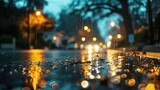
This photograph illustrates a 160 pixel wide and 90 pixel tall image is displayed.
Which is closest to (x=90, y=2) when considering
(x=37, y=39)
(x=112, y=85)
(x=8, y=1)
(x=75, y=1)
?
(x=75, y=1)

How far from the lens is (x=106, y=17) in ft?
222

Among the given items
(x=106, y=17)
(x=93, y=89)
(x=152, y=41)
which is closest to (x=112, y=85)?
(x=93, y=89)

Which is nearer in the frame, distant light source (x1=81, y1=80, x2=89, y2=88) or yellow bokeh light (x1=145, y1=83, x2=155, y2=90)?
yellow bokeh light (x1=145, y1=83, x2=155, y2=90)

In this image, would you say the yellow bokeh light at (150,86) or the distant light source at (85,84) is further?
the distant light source at (85,84)

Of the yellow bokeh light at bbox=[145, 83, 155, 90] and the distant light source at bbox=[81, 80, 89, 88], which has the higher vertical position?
the distant light source at bbox=[81, 80, 89, 88]

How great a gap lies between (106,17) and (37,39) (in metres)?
18.7

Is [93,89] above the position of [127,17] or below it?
below

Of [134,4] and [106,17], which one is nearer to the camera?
[134,4]

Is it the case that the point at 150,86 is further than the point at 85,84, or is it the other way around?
the point at 85,84

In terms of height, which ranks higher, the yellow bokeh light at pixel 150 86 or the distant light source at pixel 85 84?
the distant light source at pixel 85 84

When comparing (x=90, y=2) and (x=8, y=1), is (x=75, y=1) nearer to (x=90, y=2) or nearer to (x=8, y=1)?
(x=90, y=2)

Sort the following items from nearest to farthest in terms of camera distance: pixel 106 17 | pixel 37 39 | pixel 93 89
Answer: pixel 93 89 < pixel 106 17 < pixel 37 39

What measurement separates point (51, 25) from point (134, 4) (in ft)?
84.0

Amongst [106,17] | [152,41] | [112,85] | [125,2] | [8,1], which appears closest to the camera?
[112,85]
